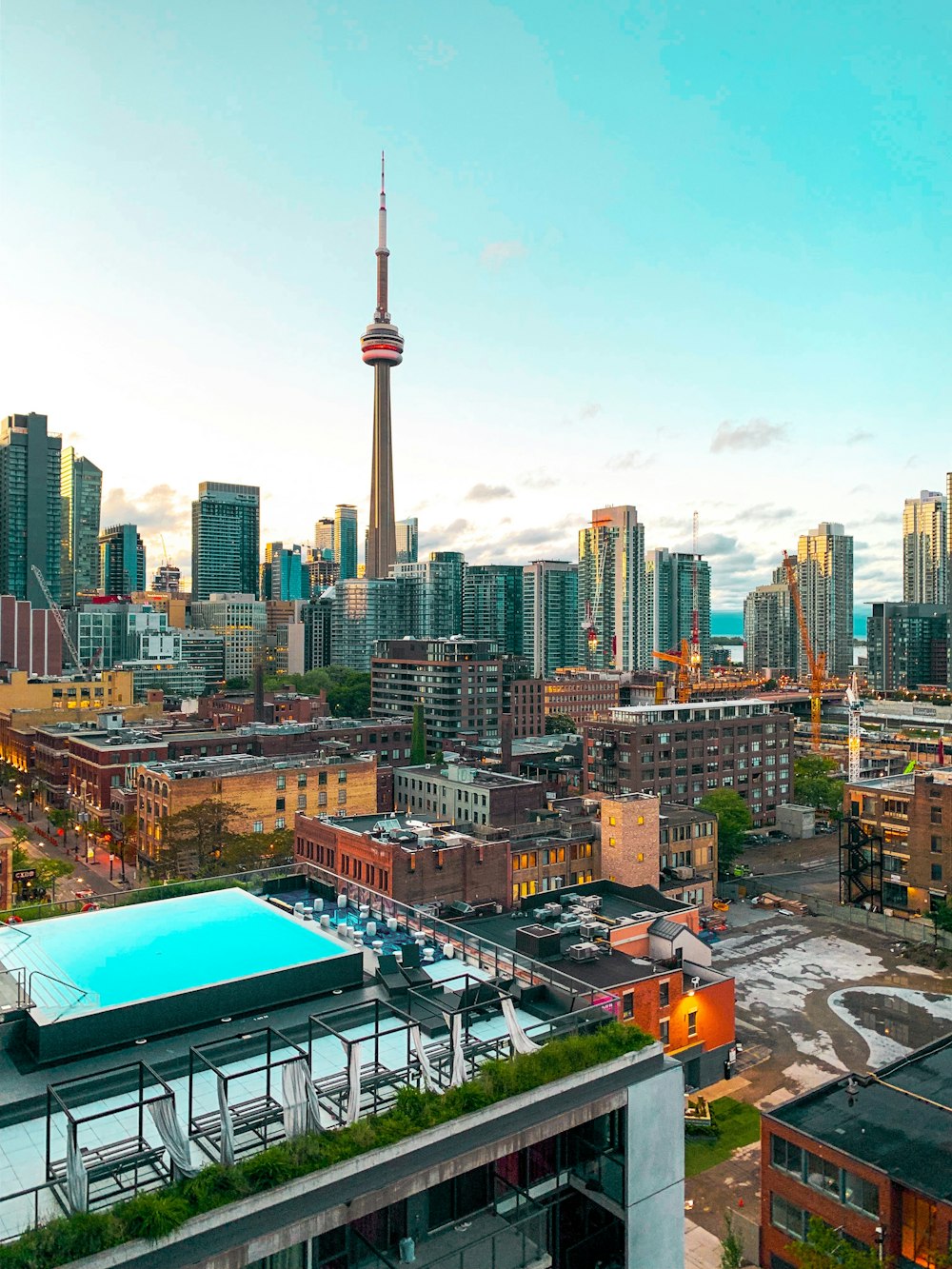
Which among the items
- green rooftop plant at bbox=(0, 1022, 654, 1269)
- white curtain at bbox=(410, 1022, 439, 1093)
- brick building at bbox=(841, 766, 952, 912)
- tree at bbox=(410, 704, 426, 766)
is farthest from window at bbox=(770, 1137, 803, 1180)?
tree at bbox=(410, 704, 426, 766)

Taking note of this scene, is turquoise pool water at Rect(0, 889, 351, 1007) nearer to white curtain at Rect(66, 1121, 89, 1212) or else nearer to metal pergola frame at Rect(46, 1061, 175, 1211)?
metal pergola frame at Rect(46, 1061, 175, 1211)

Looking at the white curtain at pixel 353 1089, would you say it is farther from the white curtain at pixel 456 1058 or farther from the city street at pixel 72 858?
the city street at pixel 72 858

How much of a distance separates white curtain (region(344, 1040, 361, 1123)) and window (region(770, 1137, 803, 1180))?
22.2 meters

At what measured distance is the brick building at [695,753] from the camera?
332ft

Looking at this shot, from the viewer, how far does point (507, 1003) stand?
16.7m

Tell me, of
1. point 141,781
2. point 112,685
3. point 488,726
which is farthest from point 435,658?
point 141,781

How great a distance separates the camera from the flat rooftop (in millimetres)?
28031

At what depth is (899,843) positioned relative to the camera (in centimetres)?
7394

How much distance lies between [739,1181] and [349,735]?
8131 centimetres

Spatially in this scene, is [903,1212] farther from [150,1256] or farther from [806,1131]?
[150,1256]

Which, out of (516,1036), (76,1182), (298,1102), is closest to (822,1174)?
(516,1036)

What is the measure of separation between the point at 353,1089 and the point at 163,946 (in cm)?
929

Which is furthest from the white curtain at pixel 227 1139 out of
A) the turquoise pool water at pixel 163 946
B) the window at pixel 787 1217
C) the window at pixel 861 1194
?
the window at pixel 787 1217

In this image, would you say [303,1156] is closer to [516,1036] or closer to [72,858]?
[516,1036]
